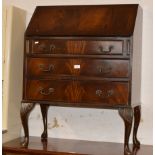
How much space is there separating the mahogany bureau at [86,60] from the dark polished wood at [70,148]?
0.33 feet

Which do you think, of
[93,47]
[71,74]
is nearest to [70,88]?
[71,74]

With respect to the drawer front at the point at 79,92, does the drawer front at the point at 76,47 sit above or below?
above

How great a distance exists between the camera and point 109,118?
2719 mm

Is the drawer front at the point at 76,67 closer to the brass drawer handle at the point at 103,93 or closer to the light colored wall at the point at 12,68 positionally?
the brass drawer handle at the point at 103,93

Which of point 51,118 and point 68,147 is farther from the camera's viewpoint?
point 51,118

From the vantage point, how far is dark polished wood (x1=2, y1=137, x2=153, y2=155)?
2.38 metres

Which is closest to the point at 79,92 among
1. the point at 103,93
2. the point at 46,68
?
the point at 103,93

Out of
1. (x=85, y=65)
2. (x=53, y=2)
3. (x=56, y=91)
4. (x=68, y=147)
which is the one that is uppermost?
(x=53, y=2)

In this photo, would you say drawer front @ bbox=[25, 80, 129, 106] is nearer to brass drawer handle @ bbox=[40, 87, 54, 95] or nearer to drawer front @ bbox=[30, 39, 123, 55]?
brass drawer handle @ bbox=[40, 87, 54, 95]

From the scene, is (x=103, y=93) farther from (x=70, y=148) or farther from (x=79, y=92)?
(x=70, y=148)

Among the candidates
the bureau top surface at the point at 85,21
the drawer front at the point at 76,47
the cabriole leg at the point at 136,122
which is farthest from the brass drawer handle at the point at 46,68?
the cabriole leg at the point at 136,122

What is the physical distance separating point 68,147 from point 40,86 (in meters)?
0.51

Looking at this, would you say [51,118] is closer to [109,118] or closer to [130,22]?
[109,118]

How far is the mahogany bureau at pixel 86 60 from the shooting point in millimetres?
2266
